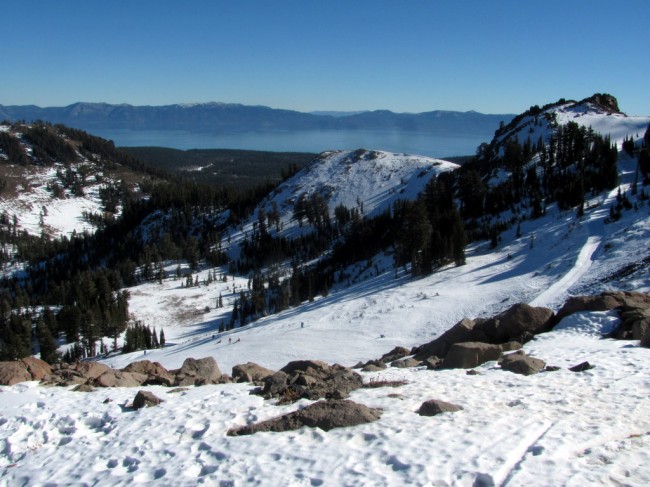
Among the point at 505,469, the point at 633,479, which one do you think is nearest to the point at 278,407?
the point at 505,469

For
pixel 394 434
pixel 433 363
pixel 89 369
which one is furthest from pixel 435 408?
pixel 89 369

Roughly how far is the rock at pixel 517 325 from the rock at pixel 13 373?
2537cm

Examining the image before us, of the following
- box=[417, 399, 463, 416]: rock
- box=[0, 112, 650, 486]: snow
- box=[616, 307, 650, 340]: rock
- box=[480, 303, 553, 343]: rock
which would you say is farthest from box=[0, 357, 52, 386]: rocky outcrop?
box=[616, 307, 650, 340]: rock

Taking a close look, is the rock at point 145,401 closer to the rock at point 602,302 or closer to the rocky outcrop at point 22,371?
the rocky outcrop at point 22,371

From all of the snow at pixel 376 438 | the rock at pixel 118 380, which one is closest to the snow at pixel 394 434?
the snow at pixel 376 438

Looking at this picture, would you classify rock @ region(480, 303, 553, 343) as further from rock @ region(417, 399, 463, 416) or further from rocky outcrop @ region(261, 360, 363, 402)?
rock @ region(417, 399, 463, 416)

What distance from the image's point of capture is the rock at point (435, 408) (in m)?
14.5

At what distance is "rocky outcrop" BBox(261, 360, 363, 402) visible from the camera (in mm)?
17141

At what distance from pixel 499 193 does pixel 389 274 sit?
3476 cm

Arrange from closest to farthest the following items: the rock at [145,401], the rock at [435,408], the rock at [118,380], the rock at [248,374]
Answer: the rock at [435,408] → the rock at [145,401] → the rock at [118,380] → the rock at [248,374]

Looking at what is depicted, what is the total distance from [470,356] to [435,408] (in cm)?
807

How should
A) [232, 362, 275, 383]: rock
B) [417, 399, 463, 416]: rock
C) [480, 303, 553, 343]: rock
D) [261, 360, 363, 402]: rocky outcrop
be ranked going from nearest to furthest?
[417, 399, 463, 416]: rock < [261, 360, 363, 402]: rocky outcrop < [232, 362, 275, 383]: rock < [480, 303, 553, 343]: rock

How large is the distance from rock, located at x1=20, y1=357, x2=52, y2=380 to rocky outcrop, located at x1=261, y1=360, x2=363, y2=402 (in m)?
12.7

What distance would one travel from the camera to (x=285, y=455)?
1234cm
